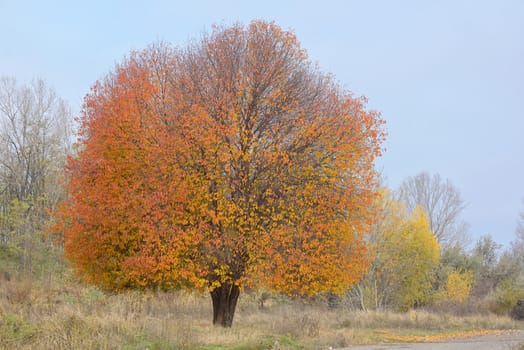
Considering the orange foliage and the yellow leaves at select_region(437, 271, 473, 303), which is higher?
the orange foliage

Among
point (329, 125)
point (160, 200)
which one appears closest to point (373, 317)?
point (329, 125)

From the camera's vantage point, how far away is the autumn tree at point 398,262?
3788 cm

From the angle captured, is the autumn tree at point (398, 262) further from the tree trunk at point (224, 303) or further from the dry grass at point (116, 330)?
the tree trunk at point (224, 303)

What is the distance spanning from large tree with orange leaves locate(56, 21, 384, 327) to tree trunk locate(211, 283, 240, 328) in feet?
0.14

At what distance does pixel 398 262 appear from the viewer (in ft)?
126

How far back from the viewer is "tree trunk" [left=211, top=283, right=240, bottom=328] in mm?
20516

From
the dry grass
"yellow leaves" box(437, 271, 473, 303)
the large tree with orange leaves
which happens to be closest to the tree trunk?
the large tree with orange leaves

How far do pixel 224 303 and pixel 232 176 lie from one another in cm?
515

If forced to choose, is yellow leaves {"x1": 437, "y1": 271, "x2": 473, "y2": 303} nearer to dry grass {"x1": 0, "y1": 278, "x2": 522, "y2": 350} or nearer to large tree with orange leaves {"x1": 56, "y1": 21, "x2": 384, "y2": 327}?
dry grass {"x1": 0, "y1": 278, "x2": 522, "y2": 350}

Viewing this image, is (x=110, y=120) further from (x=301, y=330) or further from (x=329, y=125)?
(x=301, y=330)

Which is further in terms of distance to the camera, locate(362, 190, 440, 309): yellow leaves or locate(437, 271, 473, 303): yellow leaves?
locate(437, 271, 473, 303): yellow leaves

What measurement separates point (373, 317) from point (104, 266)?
15.3m

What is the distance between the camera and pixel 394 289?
3991cm

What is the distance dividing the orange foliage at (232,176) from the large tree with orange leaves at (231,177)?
0.05 meters
